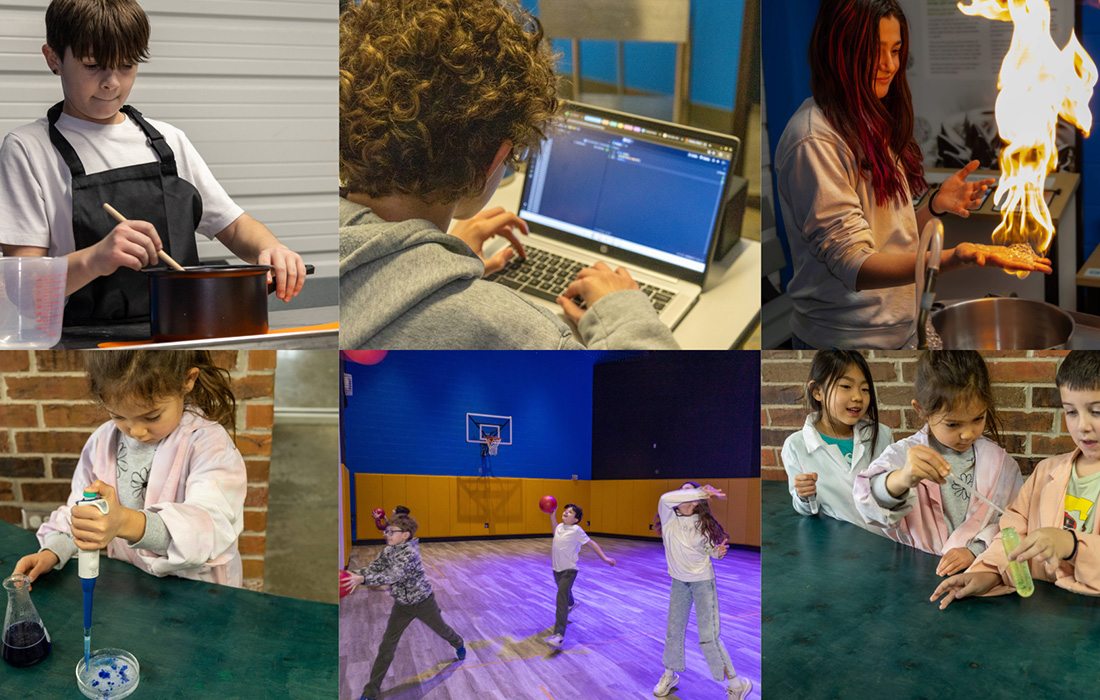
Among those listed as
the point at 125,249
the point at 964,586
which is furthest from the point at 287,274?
the point at 964,586

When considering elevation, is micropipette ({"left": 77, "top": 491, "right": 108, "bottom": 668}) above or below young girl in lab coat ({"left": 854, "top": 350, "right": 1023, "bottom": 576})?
below

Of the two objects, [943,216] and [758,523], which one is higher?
[943,216]

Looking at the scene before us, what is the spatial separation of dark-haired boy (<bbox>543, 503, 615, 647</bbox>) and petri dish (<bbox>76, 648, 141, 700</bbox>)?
87cm

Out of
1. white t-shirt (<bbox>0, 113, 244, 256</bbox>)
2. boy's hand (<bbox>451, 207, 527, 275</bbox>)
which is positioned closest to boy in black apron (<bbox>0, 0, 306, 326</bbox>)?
white t-shirt (<bbox>0, 113, 244, 256</bbox>)

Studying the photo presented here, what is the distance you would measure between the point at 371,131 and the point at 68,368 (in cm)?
88

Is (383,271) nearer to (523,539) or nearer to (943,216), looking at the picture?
(523,539)

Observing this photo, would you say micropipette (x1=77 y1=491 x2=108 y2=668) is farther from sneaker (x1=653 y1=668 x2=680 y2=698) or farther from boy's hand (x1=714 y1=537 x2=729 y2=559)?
boy's hand (x1=714 y1=537 x2=729 y2=559)

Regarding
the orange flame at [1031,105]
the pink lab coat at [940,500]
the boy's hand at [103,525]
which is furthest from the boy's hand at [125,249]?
the orange flame at [1031,105]

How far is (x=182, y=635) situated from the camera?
2.23 metres

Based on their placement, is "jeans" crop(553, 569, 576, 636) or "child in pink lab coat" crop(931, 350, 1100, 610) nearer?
"jeans" crop(553, 569, 576, 636)

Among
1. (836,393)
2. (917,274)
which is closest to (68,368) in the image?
(836,393)

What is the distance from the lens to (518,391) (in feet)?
7.20

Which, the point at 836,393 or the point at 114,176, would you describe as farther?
the point at 836,393

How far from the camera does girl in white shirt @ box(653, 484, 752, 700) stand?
2.18 m
